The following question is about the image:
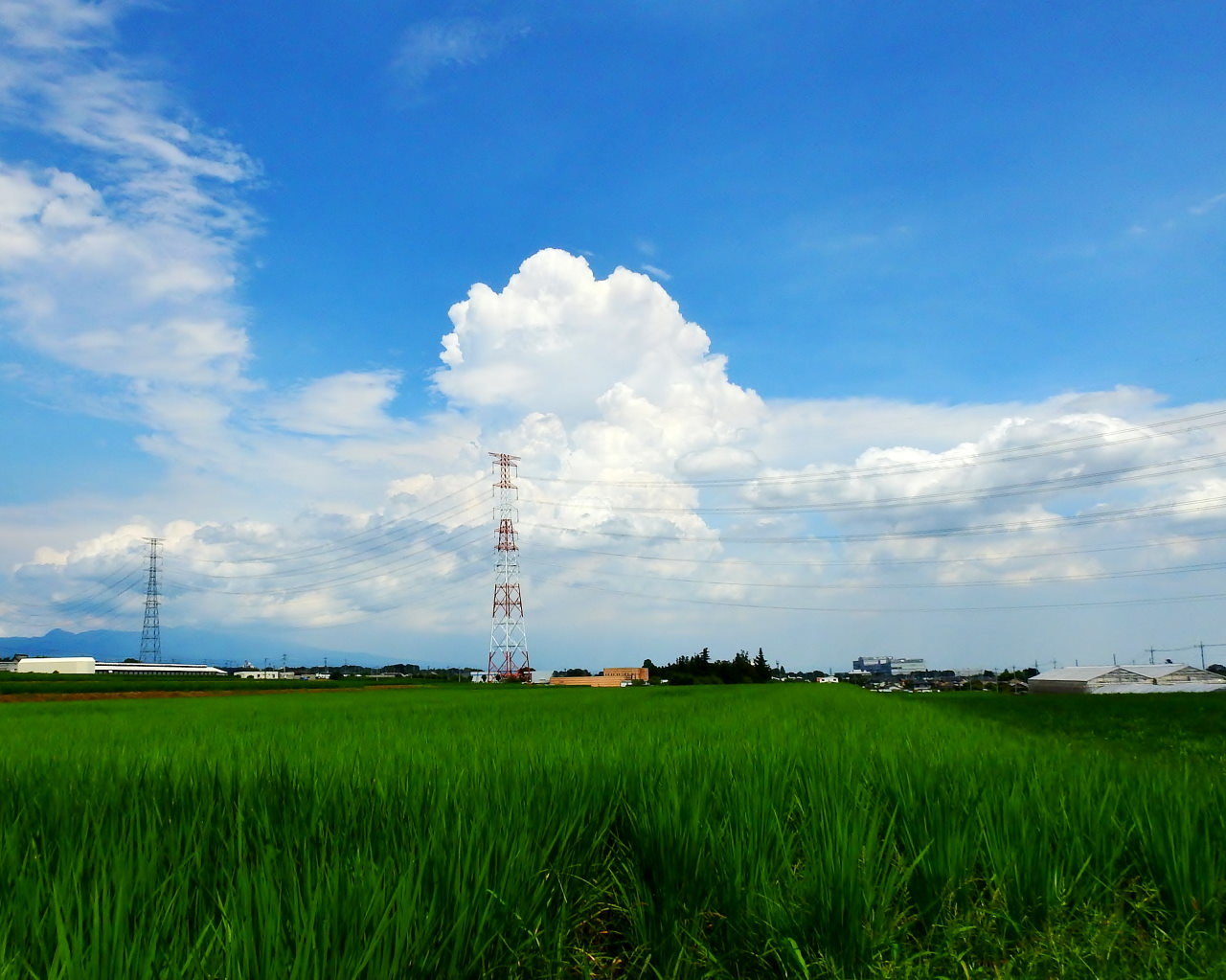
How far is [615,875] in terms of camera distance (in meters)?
3.78

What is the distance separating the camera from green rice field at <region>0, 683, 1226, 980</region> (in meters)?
2.56

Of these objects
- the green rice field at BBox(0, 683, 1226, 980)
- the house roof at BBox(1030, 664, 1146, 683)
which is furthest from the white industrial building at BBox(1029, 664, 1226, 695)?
the green rice field at BBox(0, 683, 1226, 980)

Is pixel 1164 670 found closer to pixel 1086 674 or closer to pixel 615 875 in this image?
pixel 1086 674

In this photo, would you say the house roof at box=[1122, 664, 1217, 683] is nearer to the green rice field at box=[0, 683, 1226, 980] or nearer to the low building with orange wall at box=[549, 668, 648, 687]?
the low building with orange wall at box=[549, 668, 648, 687]

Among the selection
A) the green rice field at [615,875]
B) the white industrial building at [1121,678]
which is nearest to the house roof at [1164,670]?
the white industrial building at [1121,678]

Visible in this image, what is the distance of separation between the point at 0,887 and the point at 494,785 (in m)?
2.33

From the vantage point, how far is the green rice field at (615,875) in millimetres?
2562

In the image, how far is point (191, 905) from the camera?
3.16 m

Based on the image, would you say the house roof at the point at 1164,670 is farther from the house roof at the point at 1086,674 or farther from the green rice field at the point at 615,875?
the green rice field at the point at 615,875

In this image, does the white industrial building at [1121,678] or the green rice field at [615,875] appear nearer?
the green rice field at [615,875]

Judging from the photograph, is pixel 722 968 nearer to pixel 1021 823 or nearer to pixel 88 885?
pixel 1021 823

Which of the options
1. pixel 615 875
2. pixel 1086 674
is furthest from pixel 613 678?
pixel 615 875

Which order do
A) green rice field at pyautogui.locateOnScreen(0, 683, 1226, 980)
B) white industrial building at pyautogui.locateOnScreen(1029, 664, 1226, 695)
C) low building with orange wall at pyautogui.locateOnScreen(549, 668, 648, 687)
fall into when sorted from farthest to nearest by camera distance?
low building with orange wall at pyautogui.locateOnScreen(549, 668, 648, 687)
white industrial building at pyautogui.locateOnScreen(1029, 664, 1226, 695)
green rice field at pyautogui.locateOnScreen(0, 683, 1226, 980)

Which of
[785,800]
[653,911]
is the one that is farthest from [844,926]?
[785,800]
